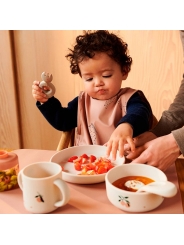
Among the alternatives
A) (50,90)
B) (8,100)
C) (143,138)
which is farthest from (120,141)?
(8,100)

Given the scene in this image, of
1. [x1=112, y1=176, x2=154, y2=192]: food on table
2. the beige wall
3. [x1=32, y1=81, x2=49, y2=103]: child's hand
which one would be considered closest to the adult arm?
[x1=112, y1=176, x2=154, y2=192]: food on table

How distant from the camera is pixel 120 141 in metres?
0.99

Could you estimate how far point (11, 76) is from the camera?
2.46m

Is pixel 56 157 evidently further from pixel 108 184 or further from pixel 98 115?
pixel 98 115

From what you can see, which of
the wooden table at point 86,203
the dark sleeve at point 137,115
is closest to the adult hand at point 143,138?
the dark sleeve at point 137,115

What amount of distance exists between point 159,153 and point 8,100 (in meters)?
1.79

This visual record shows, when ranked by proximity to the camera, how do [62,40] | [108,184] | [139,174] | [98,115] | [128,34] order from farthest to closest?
[62,40] < [128,34] < [98,115] < [139,174] < [108,184]

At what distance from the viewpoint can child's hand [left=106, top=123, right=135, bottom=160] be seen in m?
0.98

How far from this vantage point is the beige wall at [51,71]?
2.18 meters

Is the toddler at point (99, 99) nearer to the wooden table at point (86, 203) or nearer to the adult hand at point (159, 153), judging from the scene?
the adult hand at point (159, 153)

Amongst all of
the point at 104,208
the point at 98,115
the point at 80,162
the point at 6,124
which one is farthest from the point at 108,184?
the point at 6,124

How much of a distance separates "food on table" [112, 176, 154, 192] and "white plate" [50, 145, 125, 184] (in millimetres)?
66

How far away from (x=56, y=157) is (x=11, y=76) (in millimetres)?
1571

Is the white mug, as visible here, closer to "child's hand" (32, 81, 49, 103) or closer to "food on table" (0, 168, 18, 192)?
"food on table" (0, 168, 18, 192)
